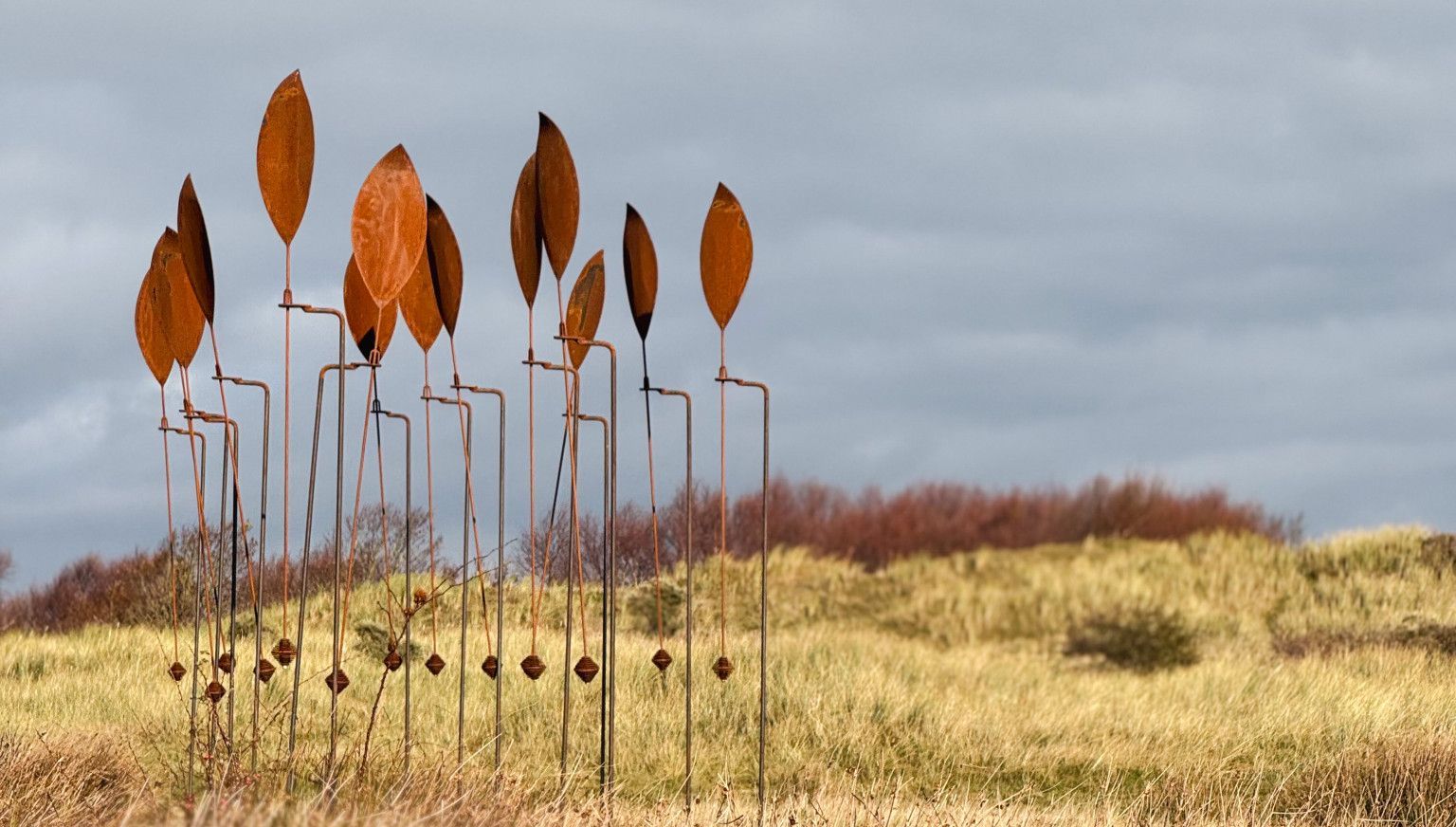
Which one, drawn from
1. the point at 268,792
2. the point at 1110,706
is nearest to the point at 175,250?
the point at 268,792

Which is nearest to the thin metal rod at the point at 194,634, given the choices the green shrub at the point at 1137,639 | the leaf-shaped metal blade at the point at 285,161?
the leaf-shaped metal blade at the point at 285,161

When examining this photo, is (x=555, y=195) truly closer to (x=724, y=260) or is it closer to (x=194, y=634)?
(x=724, y=260)

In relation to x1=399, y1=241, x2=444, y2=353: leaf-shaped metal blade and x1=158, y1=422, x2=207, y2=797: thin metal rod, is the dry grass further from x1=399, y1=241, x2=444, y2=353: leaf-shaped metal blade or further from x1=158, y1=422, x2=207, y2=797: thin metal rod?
x1=399, y1=241, x2=444, y2=353: leaf-shaped metal blade

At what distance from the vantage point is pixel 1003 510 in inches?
737

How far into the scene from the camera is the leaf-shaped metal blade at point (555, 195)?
5406 mm

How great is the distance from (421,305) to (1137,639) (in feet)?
33.2

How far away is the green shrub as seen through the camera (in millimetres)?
13570

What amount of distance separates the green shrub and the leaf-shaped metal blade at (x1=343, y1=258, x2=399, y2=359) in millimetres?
9489

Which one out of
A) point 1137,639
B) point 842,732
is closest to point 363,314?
point 842,732

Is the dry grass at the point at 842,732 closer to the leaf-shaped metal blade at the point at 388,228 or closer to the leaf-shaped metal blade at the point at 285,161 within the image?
the leaf-shaped metal blade at the point at 388,228

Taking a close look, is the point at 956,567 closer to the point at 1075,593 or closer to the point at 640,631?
the point at 1075,593

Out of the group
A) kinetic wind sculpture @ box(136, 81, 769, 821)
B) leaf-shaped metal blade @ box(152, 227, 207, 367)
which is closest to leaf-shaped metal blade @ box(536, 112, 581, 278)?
kinetic wind sculpture @ box(136, 81, 769, 821)

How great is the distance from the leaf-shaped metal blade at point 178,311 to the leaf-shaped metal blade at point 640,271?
5.60ft

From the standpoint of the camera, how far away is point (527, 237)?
549cm
